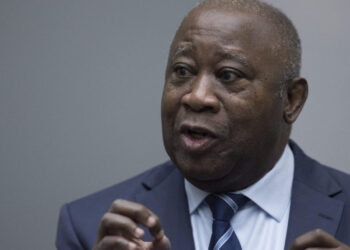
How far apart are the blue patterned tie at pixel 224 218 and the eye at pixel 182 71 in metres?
0.41

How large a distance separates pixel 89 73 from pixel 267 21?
112cm

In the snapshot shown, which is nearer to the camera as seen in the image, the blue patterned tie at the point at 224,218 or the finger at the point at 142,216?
the finger at the point at 142,216

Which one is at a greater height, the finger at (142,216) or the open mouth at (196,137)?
the open mouth at (196,137)

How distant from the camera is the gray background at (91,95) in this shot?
2.73m

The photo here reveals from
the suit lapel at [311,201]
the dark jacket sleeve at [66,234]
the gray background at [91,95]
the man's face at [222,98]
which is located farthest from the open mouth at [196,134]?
the gray background at [91,95]

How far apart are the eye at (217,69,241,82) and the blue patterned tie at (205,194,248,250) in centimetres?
39

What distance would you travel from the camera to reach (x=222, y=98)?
6.07 ft

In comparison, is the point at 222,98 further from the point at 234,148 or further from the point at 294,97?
the point at 294,97

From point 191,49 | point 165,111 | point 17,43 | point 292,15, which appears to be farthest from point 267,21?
point 17,43

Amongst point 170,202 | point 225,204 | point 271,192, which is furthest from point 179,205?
point 271,192

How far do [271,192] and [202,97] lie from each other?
0.44 metres

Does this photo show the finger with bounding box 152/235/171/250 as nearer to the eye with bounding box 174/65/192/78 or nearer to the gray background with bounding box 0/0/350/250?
the eye with bounding box 174/65/192/78

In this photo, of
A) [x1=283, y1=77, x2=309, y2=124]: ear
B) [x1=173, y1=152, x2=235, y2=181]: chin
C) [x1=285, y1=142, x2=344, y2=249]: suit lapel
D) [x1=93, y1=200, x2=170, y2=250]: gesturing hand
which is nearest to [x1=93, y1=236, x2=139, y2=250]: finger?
[x1=93, y1=200, x2=170, y2=250]: gesturing hand

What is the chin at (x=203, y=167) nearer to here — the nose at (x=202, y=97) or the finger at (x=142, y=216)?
the nose at (x=202, y=97)
